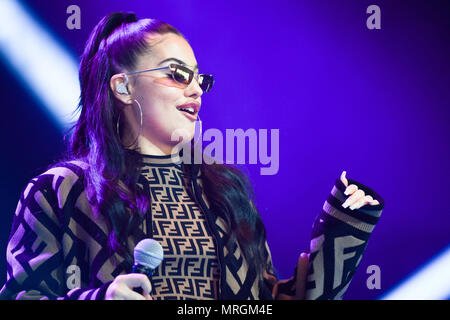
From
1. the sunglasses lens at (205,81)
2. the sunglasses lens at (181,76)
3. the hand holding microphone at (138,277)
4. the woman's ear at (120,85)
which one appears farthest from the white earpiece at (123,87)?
the hand holding microphone at (138,277)

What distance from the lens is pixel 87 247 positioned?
6.11 ft

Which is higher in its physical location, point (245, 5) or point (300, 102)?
point (245, 5)

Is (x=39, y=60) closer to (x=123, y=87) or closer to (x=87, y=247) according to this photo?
(x=123, y=87)

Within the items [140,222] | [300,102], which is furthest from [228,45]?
[140,222]

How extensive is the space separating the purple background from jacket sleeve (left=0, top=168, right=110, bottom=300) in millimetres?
1074

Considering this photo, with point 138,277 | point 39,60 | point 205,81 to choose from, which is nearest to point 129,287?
point 138,277

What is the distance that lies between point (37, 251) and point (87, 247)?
0.57 ft

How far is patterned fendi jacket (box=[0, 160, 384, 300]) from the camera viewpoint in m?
1.78

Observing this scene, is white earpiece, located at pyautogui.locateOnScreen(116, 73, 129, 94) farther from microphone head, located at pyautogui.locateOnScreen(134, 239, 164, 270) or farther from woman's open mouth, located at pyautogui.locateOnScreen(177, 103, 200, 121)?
microphone head, located at pyautogui.locateOnScreen(134, 239, 164, 270)

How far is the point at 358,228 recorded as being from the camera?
203 cm

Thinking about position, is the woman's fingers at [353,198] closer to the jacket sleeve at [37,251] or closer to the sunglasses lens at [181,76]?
the sunglasses lens at [181,76]

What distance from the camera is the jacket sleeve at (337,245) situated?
2.02 meters

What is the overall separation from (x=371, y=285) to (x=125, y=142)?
4.82ft

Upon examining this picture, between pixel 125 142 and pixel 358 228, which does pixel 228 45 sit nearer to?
pixel 125 142
